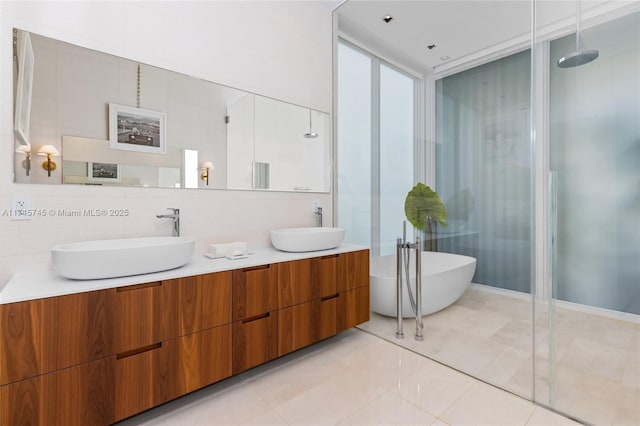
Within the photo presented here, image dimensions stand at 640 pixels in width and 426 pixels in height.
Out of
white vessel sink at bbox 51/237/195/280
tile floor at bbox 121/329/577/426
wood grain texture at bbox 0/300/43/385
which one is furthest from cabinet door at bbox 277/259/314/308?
wood grain texture at bbox 0/300/43/385

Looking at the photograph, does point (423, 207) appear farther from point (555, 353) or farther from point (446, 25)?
point (446, 25)

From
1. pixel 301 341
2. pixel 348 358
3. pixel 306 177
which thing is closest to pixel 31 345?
pixel 301 341

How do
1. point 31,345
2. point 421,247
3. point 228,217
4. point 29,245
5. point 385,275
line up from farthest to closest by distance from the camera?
point 385,275
point 421,247
point 228,217
point 29,245
point 31,345

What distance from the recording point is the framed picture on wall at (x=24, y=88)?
1543mm

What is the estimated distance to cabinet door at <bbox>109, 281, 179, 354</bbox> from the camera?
1362 mm

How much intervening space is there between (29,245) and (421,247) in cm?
248

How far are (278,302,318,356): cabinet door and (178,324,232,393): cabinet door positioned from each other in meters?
0.37

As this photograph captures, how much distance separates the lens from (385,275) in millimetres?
2689

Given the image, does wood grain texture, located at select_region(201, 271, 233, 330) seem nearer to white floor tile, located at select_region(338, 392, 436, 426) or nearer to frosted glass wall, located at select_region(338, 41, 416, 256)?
white floor tile, located at select_region(338, 392, 436, 426)

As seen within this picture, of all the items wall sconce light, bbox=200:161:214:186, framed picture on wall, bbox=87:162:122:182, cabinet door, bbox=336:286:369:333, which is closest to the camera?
framed picture on wall, bbox=87:162:122:182

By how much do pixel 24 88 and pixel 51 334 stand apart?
1276 millimetres

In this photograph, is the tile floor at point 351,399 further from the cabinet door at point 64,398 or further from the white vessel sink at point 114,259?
the white vessel sink at point 114,259

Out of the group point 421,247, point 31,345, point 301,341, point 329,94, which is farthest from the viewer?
point 329,94

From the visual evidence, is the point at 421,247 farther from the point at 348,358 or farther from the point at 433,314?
the point at 348,358
